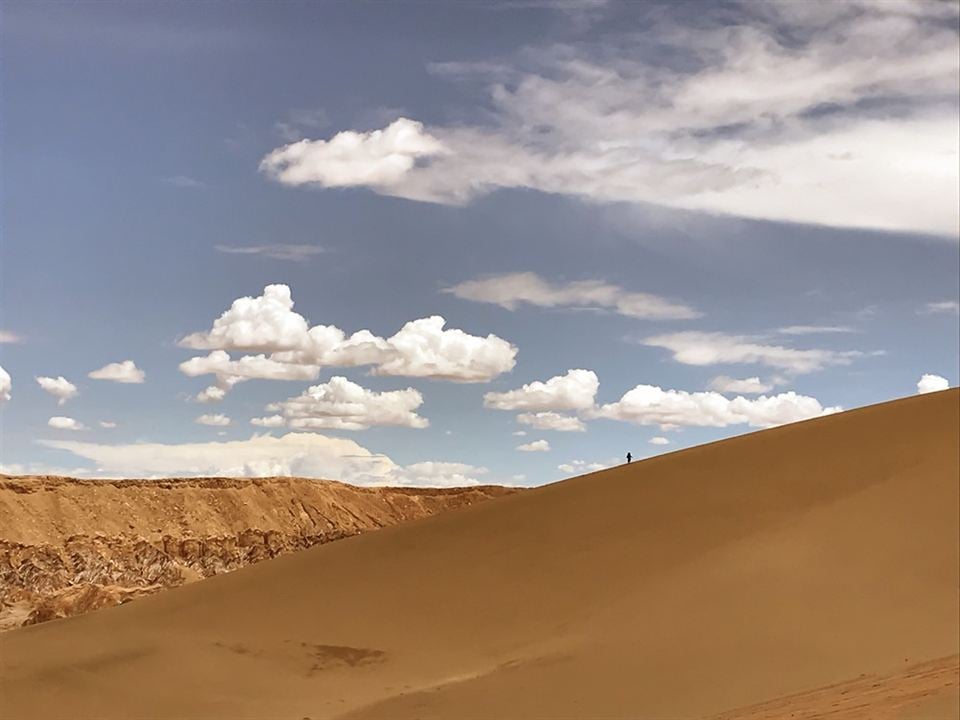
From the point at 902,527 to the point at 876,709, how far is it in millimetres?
7286

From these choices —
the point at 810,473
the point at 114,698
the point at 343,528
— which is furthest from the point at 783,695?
the point at 343,528

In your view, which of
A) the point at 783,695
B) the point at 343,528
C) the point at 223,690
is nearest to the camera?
the point at 783,695

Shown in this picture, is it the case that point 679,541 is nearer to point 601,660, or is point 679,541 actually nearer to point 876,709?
point 601,660

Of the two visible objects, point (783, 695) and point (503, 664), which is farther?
point (503, 664)

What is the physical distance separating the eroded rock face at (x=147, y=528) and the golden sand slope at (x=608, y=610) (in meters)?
17.1

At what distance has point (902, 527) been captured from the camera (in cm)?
1500

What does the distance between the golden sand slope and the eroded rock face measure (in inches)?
673

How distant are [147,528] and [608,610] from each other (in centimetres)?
5646

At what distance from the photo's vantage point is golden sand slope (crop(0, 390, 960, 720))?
12.6m

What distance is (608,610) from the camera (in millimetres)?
16000

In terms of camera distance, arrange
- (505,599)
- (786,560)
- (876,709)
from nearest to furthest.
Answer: (876,709) → (786,560) → (505,599)

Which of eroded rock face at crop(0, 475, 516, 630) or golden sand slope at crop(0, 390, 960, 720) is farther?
eroded rock face at crop(0, 475, 516, 630)

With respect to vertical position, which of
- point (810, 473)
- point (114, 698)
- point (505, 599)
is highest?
point (810, 473)

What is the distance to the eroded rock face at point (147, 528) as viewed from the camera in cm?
4803
